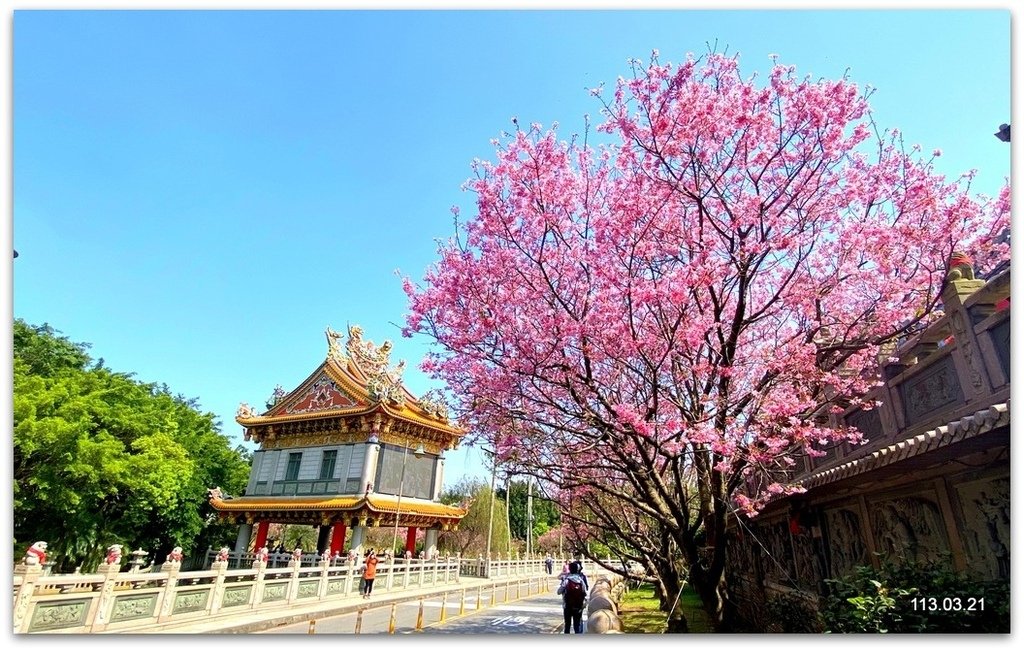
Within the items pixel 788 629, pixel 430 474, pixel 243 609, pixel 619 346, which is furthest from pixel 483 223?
pixel 430 474

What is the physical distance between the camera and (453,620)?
10.9m

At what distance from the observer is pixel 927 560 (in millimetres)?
4305

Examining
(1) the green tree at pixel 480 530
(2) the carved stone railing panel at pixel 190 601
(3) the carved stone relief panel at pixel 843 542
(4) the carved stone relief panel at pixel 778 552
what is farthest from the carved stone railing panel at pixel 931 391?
(1) the green tree at pixel 480 530

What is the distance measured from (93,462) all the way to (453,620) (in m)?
9.03

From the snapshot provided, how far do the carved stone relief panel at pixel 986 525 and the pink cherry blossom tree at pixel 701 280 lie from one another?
137cm

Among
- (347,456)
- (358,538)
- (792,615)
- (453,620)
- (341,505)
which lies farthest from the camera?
(347,456)

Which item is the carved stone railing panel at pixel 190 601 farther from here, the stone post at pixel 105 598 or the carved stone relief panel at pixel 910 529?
the carved stone relief panel at pixel 910 529

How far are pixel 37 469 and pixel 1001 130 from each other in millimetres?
14728

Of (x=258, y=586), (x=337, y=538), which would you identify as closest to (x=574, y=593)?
(x=258, y=586)

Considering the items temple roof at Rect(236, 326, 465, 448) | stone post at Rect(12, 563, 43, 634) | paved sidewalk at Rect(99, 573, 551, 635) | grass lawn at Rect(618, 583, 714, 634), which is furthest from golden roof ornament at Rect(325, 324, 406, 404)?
stone post at Rect(12, 563, 43, 634)

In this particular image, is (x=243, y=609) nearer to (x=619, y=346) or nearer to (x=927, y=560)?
(x=619, y=346)

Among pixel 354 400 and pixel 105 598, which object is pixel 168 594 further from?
pixel 354 400

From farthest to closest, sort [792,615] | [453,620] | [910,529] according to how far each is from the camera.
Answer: [453,620] → [792,615] → [910,529]

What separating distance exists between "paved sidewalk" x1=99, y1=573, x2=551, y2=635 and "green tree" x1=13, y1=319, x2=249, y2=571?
2685mm
